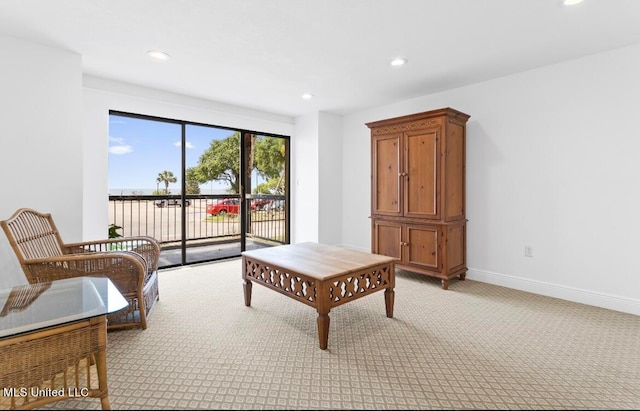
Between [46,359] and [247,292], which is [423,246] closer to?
[247,292]

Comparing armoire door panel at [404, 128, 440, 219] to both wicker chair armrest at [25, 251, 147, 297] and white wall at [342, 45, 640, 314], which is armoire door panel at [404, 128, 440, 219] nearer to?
white wall at [342, 45, 640, 314]

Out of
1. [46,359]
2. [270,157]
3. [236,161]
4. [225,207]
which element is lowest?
[46,359]

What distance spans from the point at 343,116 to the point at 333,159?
0.77 metres

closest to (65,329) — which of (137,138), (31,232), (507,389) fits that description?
(31,232)

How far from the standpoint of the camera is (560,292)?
3164 mm

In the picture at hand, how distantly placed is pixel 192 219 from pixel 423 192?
3413mm

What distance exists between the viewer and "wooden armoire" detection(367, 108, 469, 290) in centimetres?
346

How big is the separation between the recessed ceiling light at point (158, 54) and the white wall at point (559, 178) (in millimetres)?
3193

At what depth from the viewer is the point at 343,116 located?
5.38 meters

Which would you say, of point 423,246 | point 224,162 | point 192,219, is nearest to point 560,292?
point 423,246

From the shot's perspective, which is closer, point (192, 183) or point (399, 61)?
point (399, 61)

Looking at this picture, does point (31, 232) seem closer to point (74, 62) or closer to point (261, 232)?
point (74, 62)

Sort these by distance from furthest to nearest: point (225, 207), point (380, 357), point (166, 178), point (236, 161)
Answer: point (225, 207)
point (236, 161)
point (166, 178)
point (380, 357)

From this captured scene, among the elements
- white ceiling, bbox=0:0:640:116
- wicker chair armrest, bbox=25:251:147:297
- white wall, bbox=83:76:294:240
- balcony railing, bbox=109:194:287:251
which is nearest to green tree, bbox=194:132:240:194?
Result: balcony railing, bbox=109:194:287:251
